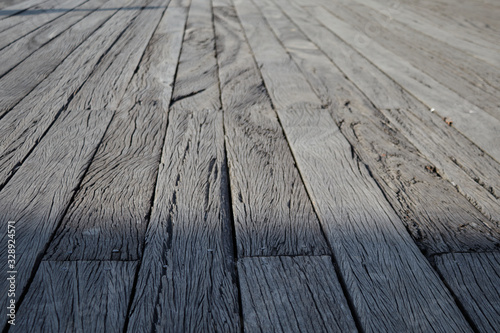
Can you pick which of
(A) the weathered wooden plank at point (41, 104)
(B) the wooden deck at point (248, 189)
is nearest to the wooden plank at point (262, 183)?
(B) the wooden deck at point (248, 189)

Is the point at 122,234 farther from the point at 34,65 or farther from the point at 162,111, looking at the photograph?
the point at 34,65

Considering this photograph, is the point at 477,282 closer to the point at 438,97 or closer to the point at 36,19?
the point at 438,97

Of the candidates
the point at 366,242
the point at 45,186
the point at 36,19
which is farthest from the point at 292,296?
the point at 36,19

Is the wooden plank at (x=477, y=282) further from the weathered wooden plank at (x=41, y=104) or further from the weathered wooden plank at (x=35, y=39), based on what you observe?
the weathered wooden plank at (x=35, y=39)

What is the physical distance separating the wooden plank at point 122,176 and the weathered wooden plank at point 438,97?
0.93m

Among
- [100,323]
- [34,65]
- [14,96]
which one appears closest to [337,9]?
[34,65]

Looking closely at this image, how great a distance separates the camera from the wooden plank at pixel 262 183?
0.87 m

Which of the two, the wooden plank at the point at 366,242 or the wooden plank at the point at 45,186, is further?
the wooden plank at the point at 45,186

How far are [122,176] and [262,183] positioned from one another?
344 millimetres

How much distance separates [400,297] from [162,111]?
0.98m

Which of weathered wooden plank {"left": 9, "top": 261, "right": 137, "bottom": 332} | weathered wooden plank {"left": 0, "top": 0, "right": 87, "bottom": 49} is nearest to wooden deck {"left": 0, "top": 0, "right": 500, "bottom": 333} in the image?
weathered wooden plank {"left": 9, "top": 261, "right": 137, "bottom": 332}

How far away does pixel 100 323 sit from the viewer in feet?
2.23

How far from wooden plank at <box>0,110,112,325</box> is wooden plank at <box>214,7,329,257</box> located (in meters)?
0.38

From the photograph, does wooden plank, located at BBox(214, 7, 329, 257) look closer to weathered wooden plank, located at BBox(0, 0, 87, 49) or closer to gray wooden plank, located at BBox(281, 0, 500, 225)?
gray wooden plank, located at BBox(281, 0, 500, 225)
